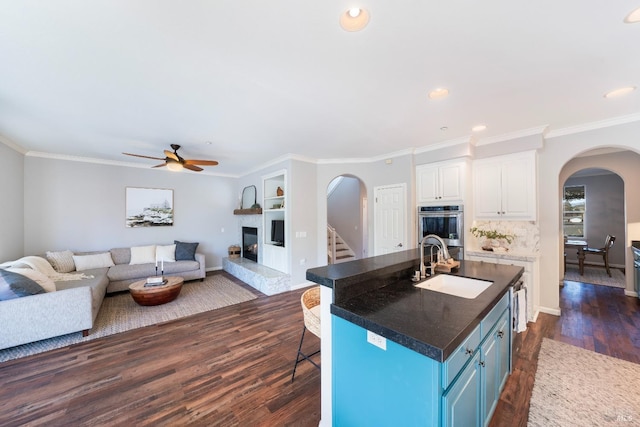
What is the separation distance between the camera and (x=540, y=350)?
2.62 meters

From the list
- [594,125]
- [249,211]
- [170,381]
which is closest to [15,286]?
[170,381]

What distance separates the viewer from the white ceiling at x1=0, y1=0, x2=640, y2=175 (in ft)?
4.79

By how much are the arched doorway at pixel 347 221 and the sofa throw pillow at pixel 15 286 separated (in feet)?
17.7

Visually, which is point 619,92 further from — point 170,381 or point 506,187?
point 170,381

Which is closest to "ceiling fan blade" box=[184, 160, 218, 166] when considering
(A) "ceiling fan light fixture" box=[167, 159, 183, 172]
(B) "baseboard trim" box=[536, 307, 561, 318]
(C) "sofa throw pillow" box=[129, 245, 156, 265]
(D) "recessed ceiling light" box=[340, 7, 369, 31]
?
(A) "ceiling fan light fixture" box=[167, 159, 183, 172]

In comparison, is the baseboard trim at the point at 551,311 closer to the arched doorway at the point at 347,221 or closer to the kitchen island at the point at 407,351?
the kitchen island at the point at 407,351

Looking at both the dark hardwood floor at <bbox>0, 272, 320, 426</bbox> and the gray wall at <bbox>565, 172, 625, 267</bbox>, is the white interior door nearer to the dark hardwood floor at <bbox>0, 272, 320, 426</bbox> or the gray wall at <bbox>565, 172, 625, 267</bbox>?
the dark hardwood floor at <bbox>0, 272, 320, 426</bbox>

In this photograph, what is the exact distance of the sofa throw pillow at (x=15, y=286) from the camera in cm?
259

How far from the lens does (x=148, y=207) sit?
5691 millimetres

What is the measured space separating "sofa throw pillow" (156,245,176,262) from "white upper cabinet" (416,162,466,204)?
17.6ft

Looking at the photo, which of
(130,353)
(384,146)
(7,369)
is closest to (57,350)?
(7,369)

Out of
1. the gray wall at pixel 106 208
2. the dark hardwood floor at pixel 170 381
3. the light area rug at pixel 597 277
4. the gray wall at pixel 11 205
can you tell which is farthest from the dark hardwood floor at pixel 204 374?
the gray wall at pixel 106 208

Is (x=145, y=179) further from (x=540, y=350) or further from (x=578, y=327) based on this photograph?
(x=578, y=327)

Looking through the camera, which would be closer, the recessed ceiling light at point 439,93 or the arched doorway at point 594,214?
the recessed ceiling light at point 439,93
